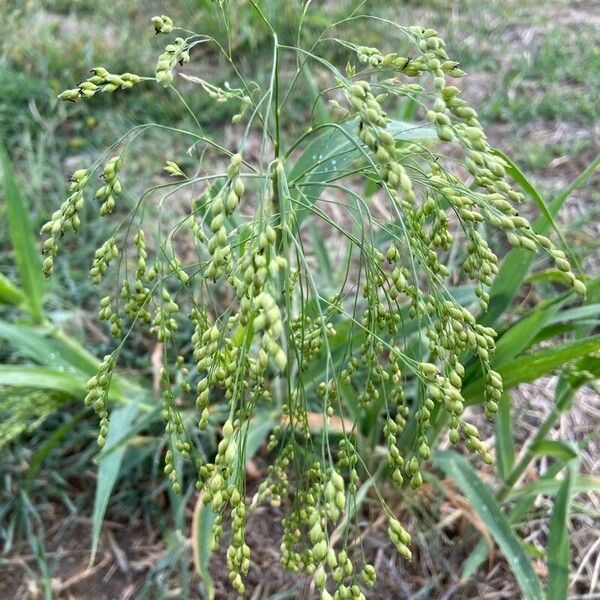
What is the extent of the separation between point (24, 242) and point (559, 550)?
1.29 metres

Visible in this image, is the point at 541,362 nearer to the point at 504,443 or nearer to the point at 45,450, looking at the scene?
the point at 504,443

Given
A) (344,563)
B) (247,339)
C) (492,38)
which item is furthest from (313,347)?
(492,38)

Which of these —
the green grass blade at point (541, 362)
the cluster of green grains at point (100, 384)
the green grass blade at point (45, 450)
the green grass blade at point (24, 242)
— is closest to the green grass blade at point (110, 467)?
the green grass blade at point (45, 450)

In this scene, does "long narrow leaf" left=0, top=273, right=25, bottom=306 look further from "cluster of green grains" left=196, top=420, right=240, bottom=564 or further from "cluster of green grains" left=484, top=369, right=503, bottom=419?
"cluster of green grains" left=484, top=369, right=503, bottom=419

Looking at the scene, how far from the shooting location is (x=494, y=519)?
4.01 ft

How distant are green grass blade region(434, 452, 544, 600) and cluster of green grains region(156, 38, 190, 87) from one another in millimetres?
903

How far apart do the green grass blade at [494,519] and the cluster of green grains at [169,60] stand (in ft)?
2.96

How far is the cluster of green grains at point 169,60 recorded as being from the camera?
742mm

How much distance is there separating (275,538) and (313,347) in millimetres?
834

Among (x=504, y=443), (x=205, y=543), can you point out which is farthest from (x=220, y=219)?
(x=504, y=443)

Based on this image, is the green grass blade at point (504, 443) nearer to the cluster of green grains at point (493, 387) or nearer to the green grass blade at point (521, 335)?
the green grass blade at point (521, 335)

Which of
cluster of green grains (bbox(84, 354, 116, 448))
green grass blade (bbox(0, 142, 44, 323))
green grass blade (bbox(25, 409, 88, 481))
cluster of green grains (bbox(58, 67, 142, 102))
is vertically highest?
cluster of green grains (bbox(58, 67, 142, 102))

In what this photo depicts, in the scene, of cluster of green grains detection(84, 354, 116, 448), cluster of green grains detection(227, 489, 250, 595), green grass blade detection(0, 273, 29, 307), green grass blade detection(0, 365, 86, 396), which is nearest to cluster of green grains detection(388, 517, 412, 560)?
cluster of green grains detection(227, 489, 250, 595)

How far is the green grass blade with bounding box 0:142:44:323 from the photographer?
1.49m
